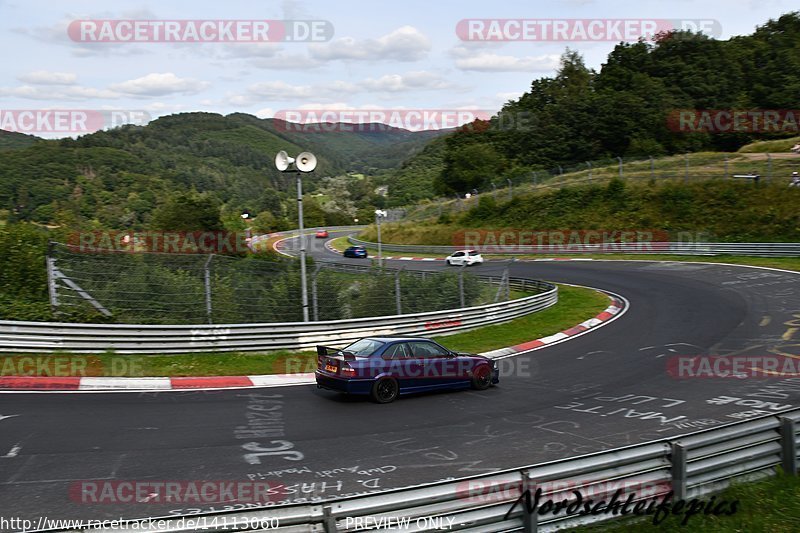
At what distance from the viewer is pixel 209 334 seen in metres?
16.2

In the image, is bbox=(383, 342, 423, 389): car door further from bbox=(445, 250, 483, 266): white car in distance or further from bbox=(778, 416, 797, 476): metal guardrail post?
bbox=(445, 250, 483, 266): white car in distance

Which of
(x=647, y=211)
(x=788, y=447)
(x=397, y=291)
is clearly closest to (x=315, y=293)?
(x=397, y=291)

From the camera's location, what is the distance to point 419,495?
5320 mm

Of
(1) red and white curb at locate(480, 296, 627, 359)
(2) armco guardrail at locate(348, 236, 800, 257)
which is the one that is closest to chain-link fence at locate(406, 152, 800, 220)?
(2) armco guardrail at locate(348, 236, 800, 257)

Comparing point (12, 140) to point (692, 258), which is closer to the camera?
point (692, 258)

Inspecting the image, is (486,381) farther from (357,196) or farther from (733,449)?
(357,196)

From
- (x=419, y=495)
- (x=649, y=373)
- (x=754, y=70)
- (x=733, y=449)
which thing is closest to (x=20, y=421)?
(x=419, y=495)

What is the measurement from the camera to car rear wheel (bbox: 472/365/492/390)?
46.8 feet

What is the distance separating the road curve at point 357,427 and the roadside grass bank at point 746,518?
2827 mm

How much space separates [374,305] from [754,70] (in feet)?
290

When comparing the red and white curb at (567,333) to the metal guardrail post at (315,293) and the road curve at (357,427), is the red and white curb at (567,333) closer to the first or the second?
the road curve at (357,427)

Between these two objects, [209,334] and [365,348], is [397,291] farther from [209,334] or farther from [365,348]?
[365,348]

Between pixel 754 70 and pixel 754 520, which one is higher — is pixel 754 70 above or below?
above

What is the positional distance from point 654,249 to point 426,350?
35.7 metres
